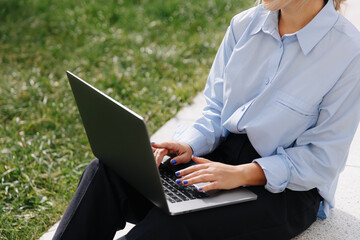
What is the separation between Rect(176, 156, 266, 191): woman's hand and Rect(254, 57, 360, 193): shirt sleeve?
43 mm

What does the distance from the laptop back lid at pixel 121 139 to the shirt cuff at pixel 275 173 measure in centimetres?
41

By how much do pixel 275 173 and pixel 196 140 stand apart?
0.40 m

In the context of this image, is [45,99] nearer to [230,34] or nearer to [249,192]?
[230,34]

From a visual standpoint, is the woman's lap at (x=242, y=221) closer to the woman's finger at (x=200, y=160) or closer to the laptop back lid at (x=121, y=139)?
the laptop back lid at (x=121, y=139)

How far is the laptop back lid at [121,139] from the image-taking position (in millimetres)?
1527

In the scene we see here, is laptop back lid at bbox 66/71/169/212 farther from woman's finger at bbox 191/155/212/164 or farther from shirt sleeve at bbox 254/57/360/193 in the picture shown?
shirt sleeve at bbox 254/57/360/193

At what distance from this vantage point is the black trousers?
1703 mm

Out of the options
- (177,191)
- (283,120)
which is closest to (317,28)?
(283,120)

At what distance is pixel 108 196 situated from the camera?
75.0 inches

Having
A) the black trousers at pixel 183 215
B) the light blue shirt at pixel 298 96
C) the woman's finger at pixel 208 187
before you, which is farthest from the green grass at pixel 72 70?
the light blue shirt at pixel 298 96

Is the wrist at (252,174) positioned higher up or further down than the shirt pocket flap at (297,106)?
further down

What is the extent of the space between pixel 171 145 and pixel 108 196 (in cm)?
32

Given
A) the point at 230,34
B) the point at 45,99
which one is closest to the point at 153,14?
the point at 45,99

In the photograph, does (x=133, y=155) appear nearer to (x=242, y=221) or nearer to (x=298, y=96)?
(x=242, y=221)
